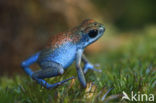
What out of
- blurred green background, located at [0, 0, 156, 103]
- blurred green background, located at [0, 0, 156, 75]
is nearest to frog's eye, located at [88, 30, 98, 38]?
blurred green background, located at [0, 0, 156, 103]

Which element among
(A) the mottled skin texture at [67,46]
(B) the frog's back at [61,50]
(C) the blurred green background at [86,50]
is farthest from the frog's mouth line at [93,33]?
(C) the blurred green background at [86,50]

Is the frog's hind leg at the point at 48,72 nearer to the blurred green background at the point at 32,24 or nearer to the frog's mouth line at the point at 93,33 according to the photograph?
the frog's mouth line at the point at 93,33

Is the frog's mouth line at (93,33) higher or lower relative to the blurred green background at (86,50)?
higher

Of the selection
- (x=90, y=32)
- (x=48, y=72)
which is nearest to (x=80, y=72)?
(x=48, y=72)

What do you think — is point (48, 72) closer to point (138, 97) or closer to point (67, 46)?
point (67, 46)

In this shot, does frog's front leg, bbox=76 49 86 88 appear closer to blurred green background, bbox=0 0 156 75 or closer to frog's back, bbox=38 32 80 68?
frog's back, bbox=38 32 80 68

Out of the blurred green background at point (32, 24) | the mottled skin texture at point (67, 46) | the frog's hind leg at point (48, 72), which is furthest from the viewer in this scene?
the blurred green background at point (32, 24)

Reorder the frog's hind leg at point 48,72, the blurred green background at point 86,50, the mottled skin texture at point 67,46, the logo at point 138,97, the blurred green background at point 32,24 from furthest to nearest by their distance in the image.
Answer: the blurred green background at point 32,24 < the mottled skin texture at point 67,46 < the frog's hind leg at point 48,72 < the blurred green background at point 86,50 < the logo at point 138,97

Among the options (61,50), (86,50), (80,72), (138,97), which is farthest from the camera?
(86,50)

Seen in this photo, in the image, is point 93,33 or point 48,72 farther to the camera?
point 93,33
